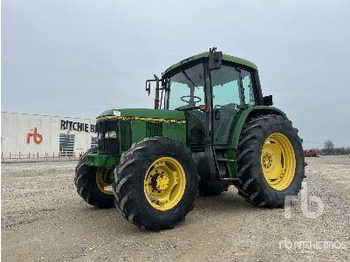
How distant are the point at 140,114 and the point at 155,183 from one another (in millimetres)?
1250

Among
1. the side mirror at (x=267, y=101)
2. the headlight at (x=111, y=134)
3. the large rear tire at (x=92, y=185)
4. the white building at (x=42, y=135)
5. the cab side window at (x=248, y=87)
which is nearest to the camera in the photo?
the headlight at (x=111, y=134)

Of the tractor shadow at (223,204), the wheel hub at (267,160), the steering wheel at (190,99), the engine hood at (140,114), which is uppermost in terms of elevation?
the steering wheel at (190,99)

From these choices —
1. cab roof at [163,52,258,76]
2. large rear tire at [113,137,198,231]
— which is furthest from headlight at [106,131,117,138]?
cab roof at [163,52,258,76]

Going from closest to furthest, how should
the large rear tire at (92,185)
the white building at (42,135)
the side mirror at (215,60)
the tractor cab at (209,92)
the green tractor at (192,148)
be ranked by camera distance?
1. the green tractor at (192,148)
2. the side mirror at (215,60)
3. the tractor cab at (209,92)
4. the large rear tire at (92,185)
5. the white building at (42,135)

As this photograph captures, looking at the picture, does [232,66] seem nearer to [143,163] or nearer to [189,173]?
[189,173]

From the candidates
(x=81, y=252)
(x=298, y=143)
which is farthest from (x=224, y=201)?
(x=81, y=252)

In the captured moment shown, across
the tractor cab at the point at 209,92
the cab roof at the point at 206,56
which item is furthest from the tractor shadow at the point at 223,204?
the cab roof at the point at 206,56

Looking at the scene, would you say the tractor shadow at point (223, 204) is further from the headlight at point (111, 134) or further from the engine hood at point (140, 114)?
the headlight at point (111, 134)

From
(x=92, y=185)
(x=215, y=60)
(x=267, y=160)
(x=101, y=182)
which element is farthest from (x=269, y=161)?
(x=92, y=185)

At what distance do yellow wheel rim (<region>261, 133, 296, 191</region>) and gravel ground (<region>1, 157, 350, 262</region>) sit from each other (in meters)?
0.55

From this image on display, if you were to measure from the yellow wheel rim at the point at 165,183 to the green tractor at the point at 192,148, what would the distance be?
14 millimetres

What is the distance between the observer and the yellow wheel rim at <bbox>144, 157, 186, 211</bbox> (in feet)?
17.4

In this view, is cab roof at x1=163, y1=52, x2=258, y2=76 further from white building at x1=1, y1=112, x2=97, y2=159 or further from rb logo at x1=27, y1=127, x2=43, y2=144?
rb logo at x1=27, y1=127, x2=43, y2=144

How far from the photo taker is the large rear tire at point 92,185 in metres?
6.79
